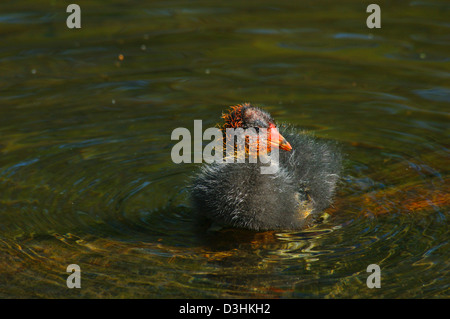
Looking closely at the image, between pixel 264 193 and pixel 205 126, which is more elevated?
pixel 205 126

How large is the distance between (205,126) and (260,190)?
2.12m

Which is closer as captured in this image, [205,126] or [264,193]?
[264,193]

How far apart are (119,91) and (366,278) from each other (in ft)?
Answer: 15.0

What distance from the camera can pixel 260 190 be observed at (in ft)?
17.7

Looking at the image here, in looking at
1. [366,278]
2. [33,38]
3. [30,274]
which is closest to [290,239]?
[366,278]

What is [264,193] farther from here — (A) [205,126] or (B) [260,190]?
(A) [205,126]

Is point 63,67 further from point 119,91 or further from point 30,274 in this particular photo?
point 30,274

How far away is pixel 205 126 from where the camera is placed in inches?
291

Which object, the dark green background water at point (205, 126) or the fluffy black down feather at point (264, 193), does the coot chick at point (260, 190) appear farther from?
the dark green background water at point (205, 126)

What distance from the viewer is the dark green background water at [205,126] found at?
15.7 feet

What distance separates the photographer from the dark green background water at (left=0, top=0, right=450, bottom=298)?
4.78 meters

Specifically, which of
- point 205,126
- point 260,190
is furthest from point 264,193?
point 205,126

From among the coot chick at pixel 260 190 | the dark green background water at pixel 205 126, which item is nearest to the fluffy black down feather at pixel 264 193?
the coot chick at pixel 260 190

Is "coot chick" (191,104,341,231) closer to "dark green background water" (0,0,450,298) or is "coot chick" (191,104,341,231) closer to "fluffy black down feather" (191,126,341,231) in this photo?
"fluffy black down feather" (191,126,341,231)
